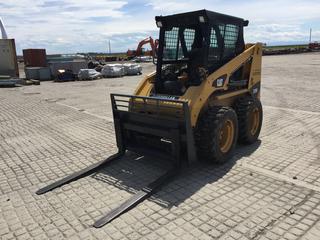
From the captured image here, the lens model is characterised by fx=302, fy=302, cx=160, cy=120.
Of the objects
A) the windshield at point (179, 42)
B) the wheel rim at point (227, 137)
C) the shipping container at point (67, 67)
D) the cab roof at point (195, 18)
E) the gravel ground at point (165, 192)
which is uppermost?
the cab roof at point (195, 18)

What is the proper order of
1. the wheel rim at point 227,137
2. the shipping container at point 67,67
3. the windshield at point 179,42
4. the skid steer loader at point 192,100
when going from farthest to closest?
the shipping container at point 67,67 < the windshield at point 179,42 < the wheel rim at point 227,137 < the skid steer loader at point 192,100

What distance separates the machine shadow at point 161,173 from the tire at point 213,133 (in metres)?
0.23

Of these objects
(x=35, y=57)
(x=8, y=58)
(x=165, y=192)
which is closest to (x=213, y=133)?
(x=165, y=192)

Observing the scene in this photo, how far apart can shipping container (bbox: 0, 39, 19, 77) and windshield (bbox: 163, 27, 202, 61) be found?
21.6m

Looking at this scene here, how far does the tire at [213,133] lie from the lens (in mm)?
4930

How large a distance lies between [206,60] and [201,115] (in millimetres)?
999

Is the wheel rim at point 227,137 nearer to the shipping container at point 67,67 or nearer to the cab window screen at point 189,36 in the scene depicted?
the cab window screen at point 189,36

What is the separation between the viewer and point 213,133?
490cm

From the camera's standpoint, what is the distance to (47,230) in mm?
3627

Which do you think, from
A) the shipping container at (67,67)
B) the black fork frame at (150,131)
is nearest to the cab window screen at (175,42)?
the black fork frame at (150,131)

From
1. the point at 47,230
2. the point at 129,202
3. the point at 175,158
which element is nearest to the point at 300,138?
the point at 175,158

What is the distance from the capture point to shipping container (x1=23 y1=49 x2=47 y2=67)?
30000mm

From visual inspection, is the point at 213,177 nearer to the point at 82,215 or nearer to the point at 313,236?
the point at 313,236

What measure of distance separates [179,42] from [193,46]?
355 mm
